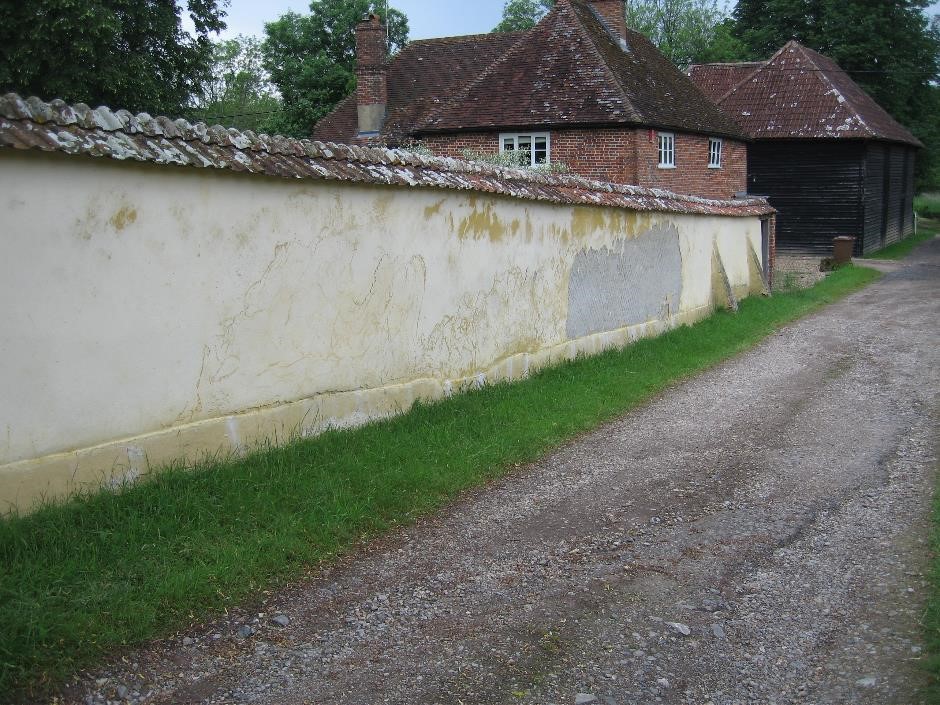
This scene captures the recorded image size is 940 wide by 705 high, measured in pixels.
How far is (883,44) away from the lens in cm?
3853

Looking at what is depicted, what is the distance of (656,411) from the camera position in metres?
10.0

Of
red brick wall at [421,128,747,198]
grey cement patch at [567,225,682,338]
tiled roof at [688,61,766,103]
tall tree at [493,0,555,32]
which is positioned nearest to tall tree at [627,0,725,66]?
tall tree at [493,0,555,32]

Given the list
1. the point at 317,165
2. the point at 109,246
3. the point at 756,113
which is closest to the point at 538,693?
A: the point at 109,246

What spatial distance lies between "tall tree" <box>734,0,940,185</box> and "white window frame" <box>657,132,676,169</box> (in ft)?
58.2

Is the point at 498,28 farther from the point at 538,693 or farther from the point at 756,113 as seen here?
the point at 538,693

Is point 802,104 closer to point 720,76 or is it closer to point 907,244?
point 720,76

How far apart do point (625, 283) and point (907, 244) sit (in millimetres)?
27560

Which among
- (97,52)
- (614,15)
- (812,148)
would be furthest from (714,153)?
(97,52)

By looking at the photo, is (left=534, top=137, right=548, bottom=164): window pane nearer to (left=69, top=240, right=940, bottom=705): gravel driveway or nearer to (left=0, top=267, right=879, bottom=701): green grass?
(left=0, top=267, right=879, bottom=701): green grass

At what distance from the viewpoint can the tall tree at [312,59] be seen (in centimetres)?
3662

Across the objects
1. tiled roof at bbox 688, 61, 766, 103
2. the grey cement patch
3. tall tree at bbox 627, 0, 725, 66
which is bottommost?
the grey cement patch

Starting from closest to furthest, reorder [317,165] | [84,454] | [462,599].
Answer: [462,599] → [84,454] → [317,165]

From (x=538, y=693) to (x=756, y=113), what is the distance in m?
30.9

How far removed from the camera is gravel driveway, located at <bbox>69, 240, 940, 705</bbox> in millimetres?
4480
